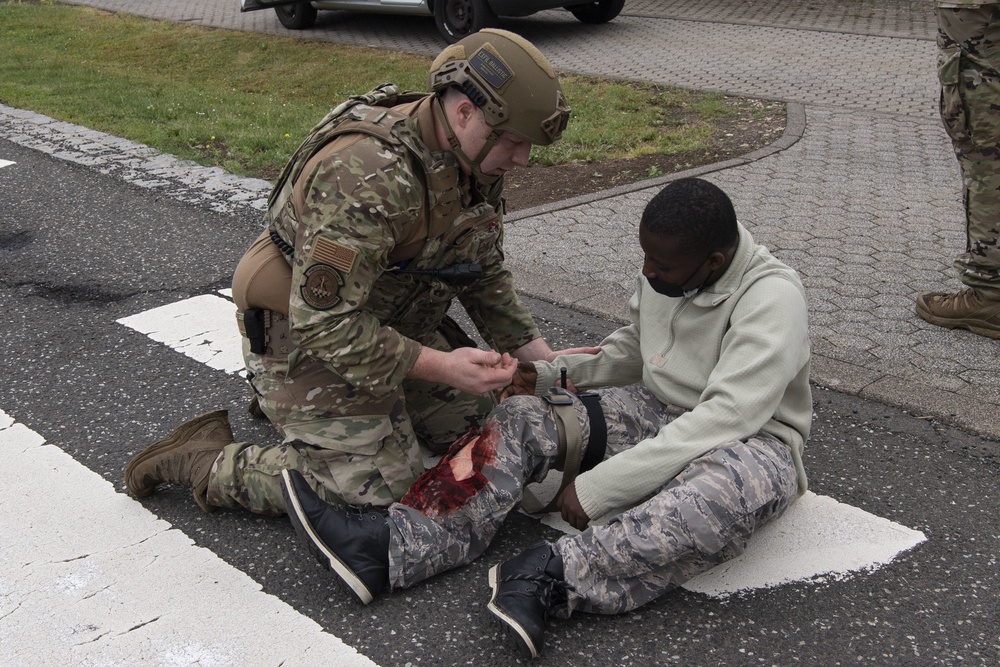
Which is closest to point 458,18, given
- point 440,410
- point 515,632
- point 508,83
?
point 440,410

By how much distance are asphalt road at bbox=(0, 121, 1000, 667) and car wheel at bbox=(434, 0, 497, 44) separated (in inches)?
230

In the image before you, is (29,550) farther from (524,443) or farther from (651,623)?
(651,623)

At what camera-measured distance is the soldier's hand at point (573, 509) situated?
2600 mm

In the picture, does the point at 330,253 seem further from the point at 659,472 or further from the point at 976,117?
the point at 976,117

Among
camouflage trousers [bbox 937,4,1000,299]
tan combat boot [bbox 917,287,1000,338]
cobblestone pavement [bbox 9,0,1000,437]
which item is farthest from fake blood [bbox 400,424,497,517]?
camouflage trousers [bbox 937,4,1000,299]

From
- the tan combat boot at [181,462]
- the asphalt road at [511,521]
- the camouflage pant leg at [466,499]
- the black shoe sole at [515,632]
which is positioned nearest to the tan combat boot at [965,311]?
the asphalt road at [511,521]

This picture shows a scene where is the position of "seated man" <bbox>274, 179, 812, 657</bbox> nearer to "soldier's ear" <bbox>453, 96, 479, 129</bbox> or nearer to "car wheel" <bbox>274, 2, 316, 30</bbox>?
"soldier's ear" <bbox>453, 96, 479, 129</bbox>

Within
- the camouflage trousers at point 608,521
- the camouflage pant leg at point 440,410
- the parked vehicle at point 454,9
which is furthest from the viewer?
the parked vehicle at point 454,9

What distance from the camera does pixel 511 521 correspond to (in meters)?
3.00

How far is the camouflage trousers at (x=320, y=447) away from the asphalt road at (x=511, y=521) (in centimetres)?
16

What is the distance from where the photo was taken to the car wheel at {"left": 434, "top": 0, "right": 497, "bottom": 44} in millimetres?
10250

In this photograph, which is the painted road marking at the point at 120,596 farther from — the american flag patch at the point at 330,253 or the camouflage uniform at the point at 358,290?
the american flag patch at the point at 330,253

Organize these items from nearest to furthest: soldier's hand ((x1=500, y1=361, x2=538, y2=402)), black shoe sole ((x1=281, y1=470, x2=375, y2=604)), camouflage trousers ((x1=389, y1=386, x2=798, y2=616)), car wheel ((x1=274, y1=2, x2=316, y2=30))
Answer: camouflage trousers ((x1=389, y1=386, x2=798, y2=616)) < black shoe sole ((x1=281, y1=470, x2=375, y2=604)) < soldier's hand ((x1=500, y1=361, x2=538, y2=402)) < car wheel ((x1=274, y1=2, x2=316, y2=30))

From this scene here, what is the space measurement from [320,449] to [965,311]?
2.72 metres
